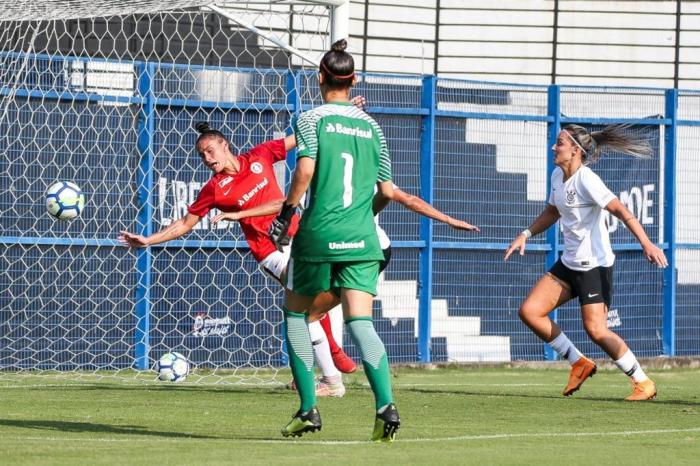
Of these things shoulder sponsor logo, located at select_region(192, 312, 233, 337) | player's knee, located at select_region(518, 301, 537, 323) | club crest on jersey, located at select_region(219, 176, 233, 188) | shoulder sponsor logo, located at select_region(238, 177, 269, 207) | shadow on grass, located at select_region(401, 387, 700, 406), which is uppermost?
club crest on jersey, located at select_region(219, 176, 233, 188)

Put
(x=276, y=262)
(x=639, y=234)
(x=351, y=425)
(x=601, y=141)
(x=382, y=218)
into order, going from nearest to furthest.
Answer: (x=351, y=425)
(x=639, y=234)
(x=276, y=262)
(x=601, y=141)
(x=382, y=218)

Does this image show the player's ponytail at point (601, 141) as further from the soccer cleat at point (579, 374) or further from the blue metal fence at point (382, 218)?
the blue metal fence at point (382, 218)

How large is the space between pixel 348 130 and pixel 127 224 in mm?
7161

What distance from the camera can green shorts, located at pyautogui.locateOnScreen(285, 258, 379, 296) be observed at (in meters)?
7.76

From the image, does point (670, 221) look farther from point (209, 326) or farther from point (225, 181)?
point (225, 181)

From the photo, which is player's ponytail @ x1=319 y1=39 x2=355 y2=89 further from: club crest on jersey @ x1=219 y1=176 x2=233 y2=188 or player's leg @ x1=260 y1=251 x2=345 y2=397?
player's leg @ x1=260 y1=251 x2=345 y2=397

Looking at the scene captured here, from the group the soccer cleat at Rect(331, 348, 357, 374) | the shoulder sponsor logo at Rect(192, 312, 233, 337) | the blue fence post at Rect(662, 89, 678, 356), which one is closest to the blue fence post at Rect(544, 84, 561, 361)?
the blue fence post at Rect(662, 89, 678, 356)

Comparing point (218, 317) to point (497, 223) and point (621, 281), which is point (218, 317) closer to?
point (497, 223)

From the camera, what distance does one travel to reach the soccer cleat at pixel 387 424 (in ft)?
24.5

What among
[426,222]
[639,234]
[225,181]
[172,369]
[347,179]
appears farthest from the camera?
[426,222]

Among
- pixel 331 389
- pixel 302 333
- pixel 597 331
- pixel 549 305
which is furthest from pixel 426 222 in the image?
pixel 302 333

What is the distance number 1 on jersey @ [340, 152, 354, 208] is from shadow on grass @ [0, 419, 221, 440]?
1560 mm

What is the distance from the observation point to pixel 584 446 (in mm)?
7883

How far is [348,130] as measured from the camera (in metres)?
7.78
